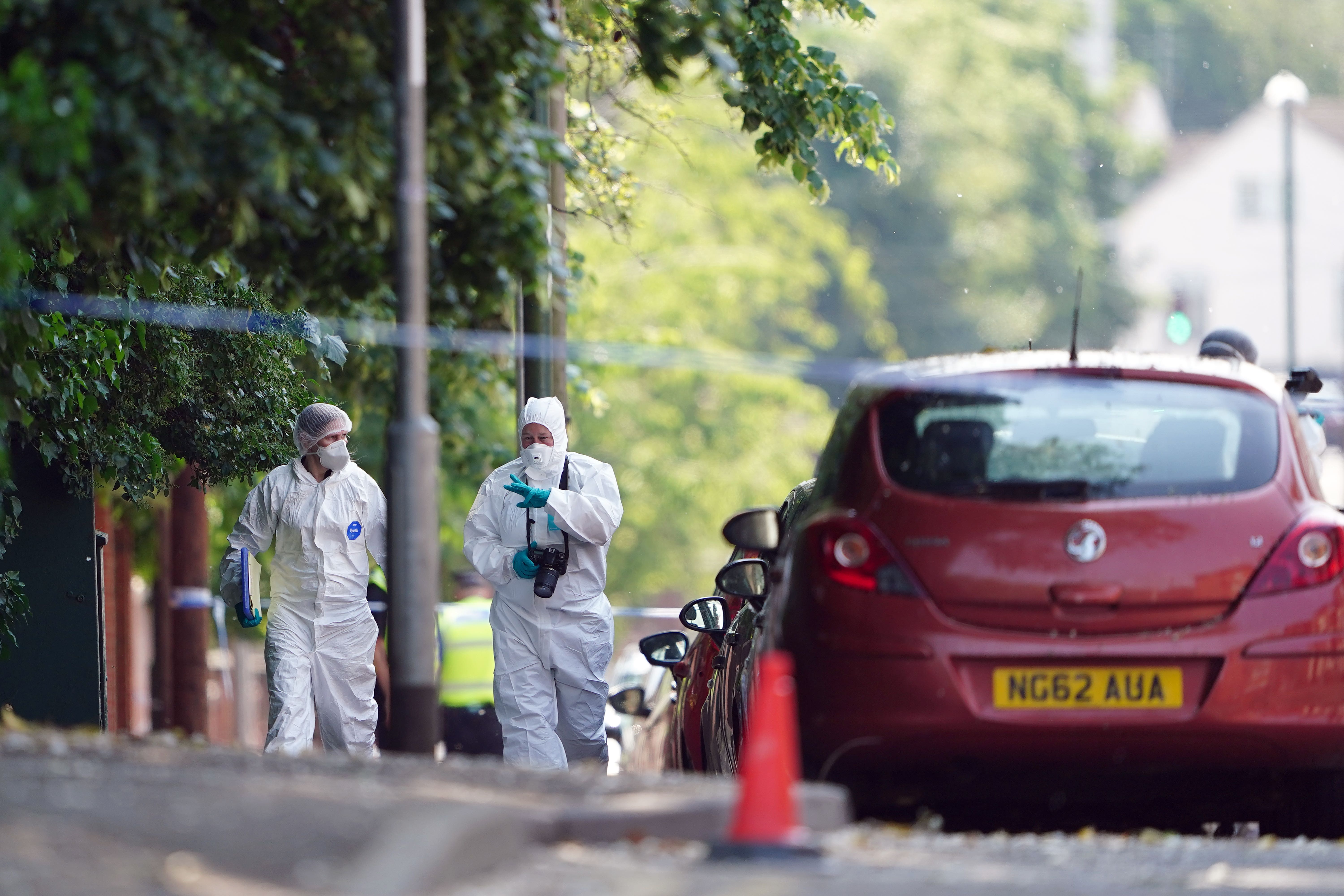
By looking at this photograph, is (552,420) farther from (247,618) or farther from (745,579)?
(745,579)

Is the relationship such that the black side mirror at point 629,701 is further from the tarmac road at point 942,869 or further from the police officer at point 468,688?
the tarmac road at point 942,869

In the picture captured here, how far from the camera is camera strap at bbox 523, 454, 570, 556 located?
9883mm

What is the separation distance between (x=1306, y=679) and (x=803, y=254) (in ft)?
105

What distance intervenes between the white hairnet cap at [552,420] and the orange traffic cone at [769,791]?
498cm

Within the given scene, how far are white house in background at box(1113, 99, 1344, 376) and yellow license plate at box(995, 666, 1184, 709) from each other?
6375cm

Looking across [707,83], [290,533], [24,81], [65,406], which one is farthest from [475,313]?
[707,83]

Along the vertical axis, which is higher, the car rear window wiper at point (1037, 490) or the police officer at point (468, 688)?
the car rear window wiper at point (1037, 490)

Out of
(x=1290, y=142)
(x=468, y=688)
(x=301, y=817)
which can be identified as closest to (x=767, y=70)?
(x=301, y=817)

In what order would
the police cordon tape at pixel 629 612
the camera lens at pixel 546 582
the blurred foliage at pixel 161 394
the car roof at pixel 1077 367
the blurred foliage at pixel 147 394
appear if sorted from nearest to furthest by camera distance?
the car roof at pixel 1077 367 → the blurred foliage at pixel 147 394 → the blurred foliage at pixel 161 394 → the camera lens at pixel 546 582 → the police cordon tape at pixel 629 612

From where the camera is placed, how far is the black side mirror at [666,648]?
1009 cm

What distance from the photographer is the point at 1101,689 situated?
20.2ft

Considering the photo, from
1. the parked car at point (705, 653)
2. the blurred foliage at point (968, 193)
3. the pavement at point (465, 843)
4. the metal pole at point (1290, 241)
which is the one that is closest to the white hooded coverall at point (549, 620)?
the parked car at point (705, 653)

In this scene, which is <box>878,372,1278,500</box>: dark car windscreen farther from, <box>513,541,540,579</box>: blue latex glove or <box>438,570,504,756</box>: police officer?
<box>438,570,504,756</box>: police officer

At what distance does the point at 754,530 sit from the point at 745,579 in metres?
0.57
